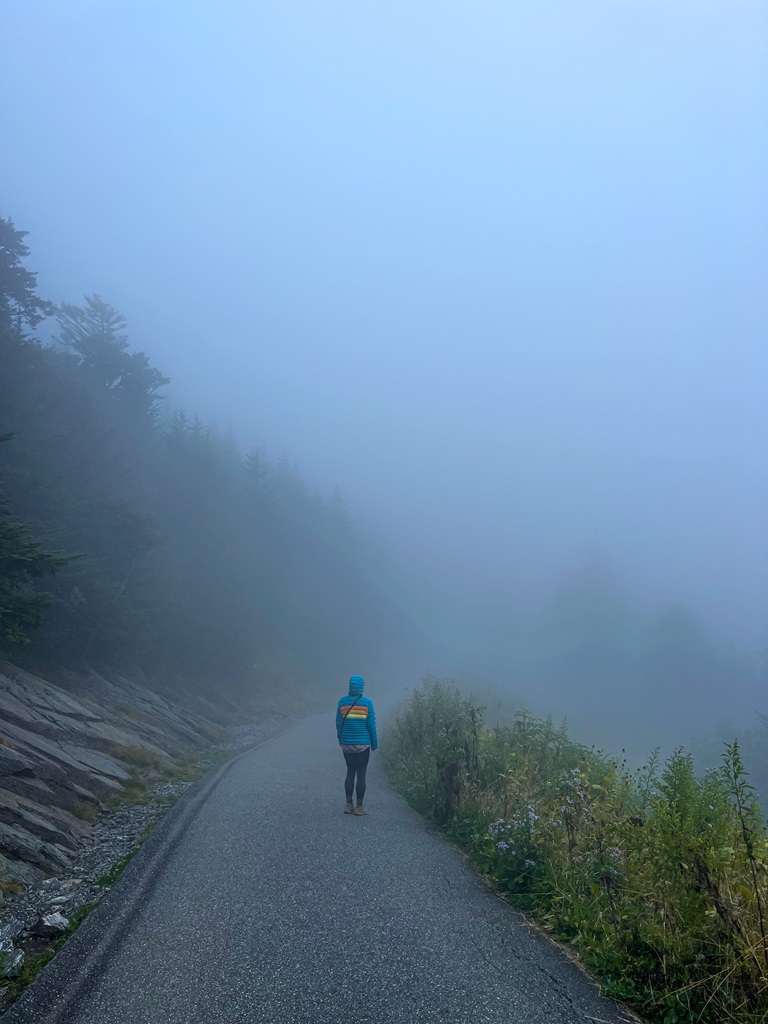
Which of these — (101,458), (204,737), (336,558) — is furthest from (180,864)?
(336,558)

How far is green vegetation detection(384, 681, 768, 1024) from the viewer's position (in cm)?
381

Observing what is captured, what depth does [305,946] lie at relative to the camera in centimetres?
472

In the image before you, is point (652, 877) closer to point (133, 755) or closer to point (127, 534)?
point (133, 755)

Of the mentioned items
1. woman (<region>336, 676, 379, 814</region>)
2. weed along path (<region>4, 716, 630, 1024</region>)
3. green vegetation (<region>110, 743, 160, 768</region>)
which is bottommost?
green vegetation (<region>110, 743, 160, 768</region>)

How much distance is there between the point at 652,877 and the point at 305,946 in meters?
2.90

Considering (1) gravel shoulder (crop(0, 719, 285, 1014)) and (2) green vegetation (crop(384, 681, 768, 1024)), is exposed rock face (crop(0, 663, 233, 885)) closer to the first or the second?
(1) gravel shoulder (crop(0, 719, 285, 1014))

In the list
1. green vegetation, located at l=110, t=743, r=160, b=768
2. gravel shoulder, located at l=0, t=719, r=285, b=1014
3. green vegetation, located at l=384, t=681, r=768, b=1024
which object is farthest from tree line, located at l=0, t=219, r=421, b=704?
green vegetation, located at l=384, t=681, r=768, b=1024

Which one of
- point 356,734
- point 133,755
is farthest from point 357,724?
point 133,755

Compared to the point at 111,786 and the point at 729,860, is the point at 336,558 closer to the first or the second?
the point at 111,786

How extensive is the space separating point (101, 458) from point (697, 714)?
56.0m

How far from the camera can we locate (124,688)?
19547 millimetres

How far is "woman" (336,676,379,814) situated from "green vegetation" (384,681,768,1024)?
195 cm

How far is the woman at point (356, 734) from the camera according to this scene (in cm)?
957

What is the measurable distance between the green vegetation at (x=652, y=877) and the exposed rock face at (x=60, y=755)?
17.9 feet
